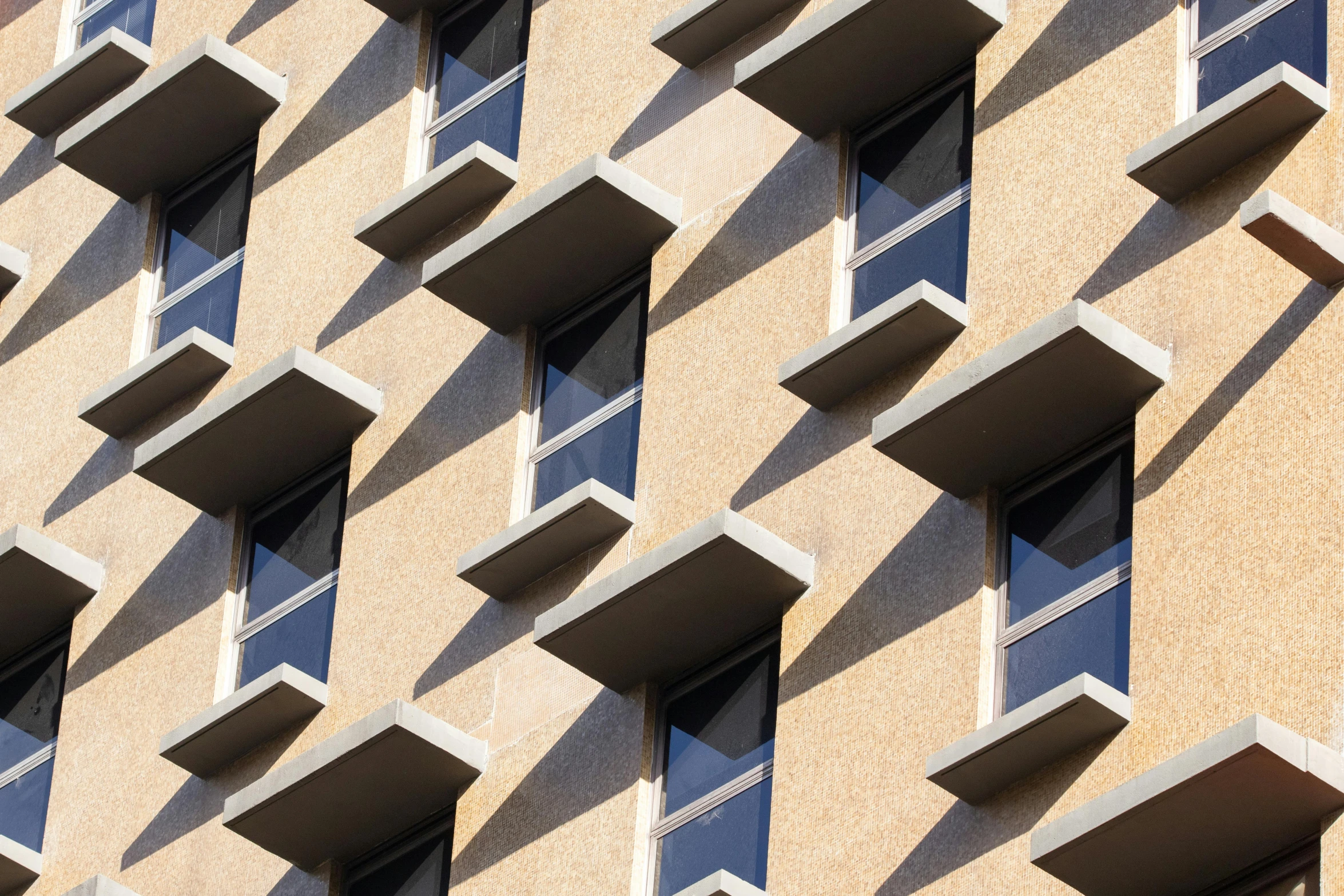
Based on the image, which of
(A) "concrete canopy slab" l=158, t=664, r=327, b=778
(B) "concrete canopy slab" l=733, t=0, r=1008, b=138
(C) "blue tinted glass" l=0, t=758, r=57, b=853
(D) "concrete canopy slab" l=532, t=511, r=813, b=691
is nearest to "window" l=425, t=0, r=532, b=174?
(B) "concrete canopy slab" l=733, t=0, r=1008, b=138

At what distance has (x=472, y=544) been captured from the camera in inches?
818

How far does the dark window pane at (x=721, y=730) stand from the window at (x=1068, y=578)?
1.88m

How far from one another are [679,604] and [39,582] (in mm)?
7482

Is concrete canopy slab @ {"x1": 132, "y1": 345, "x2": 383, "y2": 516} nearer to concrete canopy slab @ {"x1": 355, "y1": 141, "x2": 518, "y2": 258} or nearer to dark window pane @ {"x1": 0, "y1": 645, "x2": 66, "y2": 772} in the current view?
concrete canopy slab @ {"x1": 355, "y1": 141, "x2": 518, "y2": 258}

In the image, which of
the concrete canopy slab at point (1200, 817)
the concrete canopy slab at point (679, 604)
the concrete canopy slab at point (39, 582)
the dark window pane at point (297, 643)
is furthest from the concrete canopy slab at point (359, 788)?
the concrete canopy slab at point (1200, 817)

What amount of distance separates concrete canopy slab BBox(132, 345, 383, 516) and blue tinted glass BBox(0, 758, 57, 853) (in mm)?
2596

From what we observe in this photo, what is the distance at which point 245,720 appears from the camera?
21312 millimetres

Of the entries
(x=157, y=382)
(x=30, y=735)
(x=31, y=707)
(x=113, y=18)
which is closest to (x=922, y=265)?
(x=157, y=382)

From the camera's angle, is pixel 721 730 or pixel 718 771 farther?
pixel 721 730

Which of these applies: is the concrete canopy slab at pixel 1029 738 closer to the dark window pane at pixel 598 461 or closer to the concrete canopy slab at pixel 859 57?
the dark window pane at pixel 598 461

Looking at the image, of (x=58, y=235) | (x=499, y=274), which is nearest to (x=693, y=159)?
(x=499, y=274)

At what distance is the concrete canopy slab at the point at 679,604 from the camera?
18.1 meters

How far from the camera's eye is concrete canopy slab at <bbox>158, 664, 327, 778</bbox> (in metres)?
21.0

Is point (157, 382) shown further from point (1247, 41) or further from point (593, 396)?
point (1247, 41)
